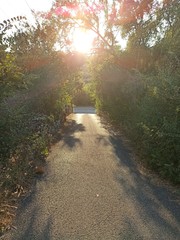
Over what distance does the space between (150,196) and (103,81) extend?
520 inches

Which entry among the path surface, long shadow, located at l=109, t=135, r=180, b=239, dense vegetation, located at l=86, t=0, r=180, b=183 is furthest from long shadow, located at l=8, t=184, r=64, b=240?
dense vegetation, located at l=86, t=0, r=180, b=183

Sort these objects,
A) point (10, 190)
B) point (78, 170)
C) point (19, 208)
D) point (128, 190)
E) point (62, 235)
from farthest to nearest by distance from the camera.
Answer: point (78, 170)
point (128, 190)
point (10, 190)
point (19, 208)
point (62, 235)

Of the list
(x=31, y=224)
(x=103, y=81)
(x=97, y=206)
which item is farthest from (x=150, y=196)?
(x=103, y=81)

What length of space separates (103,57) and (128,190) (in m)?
16.5

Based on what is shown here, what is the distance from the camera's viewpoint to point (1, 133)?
195 inches

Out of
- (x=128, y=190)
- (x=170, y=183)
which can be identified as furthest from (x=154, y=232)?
(x=170, y=183)

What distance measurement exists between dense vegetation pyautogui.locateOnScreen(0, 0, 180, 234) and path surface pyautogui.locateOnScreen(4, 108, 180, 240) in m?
0.48

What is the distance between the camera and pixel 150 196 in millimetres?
6250

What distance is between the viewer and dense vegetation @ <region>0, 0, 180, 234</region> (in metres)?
5.33

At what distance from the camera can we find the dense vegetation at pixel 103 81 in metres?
5.33

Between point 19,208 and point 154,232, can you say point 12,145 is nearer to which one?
point 19,208

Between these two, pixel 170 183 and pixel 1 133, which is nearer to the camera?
pixel 1 133

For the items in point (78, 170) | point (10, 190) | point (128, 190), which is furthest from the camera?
point (78, 170)

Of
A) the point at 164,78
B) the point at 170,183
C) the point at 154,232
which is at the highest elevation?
the point at 164,78
